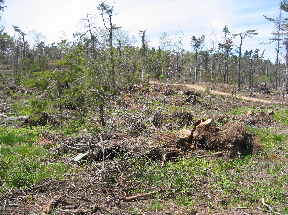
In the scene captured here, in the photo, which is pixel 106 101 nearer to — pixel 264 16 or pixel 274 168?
pixel 274 168

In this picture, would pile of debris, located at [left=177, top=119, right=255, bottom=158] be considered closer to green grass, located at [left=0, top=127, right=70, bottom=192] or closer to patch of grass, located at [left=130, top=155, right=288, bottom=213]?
patch of grass, located at [left=130, top=155, right=288, bottom=213]

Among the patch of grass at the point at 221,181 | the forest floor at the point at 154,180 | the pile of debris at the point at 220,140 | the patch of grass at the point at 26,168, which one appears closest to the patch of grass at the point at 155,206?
the forest floor at the point at 154,180

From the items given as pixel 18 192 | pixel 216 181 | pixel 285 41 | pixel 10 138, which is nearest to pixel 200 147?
pixel 216 181

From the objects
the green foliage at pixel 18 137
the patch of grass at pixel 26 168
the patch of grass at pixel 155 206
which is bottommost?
the patch of grass at pixel 155 206

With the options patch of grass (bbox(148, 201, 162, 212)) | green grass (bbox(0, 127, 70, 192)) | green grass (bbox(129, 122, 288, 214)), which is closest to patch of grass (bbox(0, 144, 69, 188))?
green grass (bbox(0, 127, 70, 192))

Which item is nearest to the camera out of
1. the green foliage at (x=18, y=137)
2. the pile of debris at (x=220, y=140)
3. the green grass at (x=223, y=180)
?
the green grass at (x=223, y=180)

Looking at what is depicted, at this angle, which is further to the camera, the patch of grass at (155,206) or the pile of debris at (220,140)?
the pile of debris at (220,140)

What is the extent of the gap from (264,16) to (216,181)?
3250 cm

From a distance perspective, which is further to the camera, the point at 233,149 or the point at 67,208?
the point at 233,149

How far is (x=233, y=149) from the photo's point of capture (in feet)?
25.1

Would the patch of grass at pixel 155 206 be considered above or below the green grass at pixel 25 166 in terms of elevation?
below

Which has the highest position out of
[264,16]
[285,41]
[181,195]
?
[264,16]

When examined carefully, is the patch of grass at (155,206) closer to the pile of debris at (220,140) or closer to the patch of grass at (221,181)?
the patch of grass at (221,181)

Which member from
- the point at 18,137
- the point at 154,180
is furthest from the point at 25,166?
the point at 154,180
